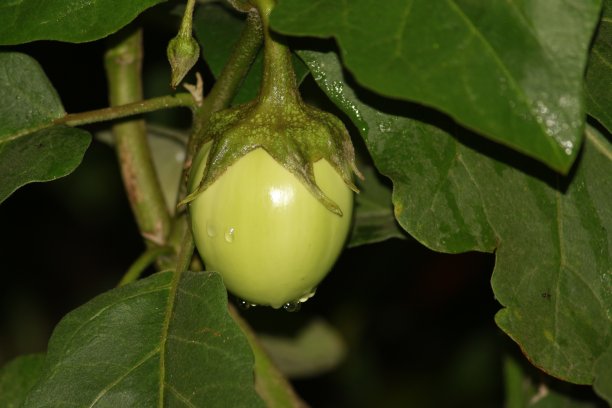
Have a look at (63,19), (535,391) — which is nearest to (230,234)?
(63,19)

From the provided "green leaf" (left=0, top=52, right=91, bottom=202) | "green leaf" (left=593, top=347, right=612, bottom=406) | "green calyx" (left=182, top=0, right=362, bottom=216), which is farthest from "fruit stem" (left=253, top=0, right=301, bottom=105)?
"green leaf" (left=593, top=347, right=612, bottom=406)

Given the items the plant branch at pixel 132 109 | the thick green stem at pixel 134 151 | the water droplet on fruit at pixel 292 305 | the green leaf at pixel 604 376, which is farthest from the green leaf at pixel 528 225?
the thick green stem at pixel 134 151

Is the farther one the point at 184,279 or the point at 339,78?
the point at 184,279

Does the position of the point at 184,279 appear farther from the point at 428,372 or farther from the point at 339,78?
the point at 428,372

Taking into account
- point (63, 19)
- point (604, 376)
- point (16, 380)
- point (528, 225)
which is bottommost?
point (16, 380)

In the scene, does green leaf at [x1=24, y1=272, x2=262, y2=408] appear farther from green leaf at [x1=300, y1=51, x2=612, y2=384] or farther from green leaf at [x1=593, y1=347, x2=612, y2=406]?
green leaf at [x1=593, y1=347, x2=612, y2=406]

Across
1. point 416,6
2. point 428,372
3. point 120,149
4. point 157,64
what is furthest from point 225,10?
point 428,372

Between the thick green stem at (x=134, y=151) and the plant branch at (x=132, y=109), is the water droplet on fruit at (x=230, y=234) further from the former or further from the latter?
the thick green stem at (x=134, y=151)

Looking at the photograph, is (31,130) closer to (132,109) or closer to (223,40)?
(132,109)
